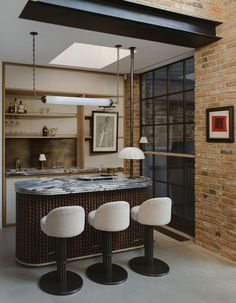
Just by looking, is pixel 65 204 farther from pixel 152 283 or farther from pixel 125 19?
pixel 125 19

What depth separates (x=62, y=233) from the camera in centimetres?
298

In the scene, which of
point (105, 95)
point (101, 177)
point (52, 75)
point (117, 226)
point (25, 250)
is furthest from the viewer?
point (105, 95)

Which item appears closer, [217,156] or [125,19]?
[125,19]

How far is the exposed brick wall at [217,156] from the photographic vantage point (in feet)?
12.5

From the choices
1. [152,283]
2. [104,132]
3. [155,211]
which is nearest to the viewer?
[152,283]

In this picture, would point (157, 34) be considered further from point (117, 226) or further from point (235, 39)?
point (117, 226)

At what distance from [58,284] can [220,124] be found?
2723mm

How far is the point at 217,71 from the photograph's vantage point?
158 inches

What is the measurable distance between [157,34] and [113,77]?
8.58 feet

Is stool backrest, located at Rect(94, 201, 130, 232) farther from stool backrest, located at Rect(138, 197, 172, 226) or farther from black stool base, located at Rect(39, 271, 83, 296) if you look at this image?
black stool base, located at Rect(39, 271, 83, 296)

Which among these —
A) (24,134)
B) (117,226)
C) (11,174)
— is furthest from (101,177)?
(24,134)

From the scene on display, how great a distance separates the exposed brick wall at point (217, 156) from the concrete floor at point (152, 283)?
32 cm

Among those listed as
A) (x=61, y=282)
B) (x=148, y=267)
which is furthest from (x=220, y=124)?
(x=61, y=282)

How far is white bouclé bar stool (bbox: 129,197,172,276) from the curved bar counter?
1.42 ft
